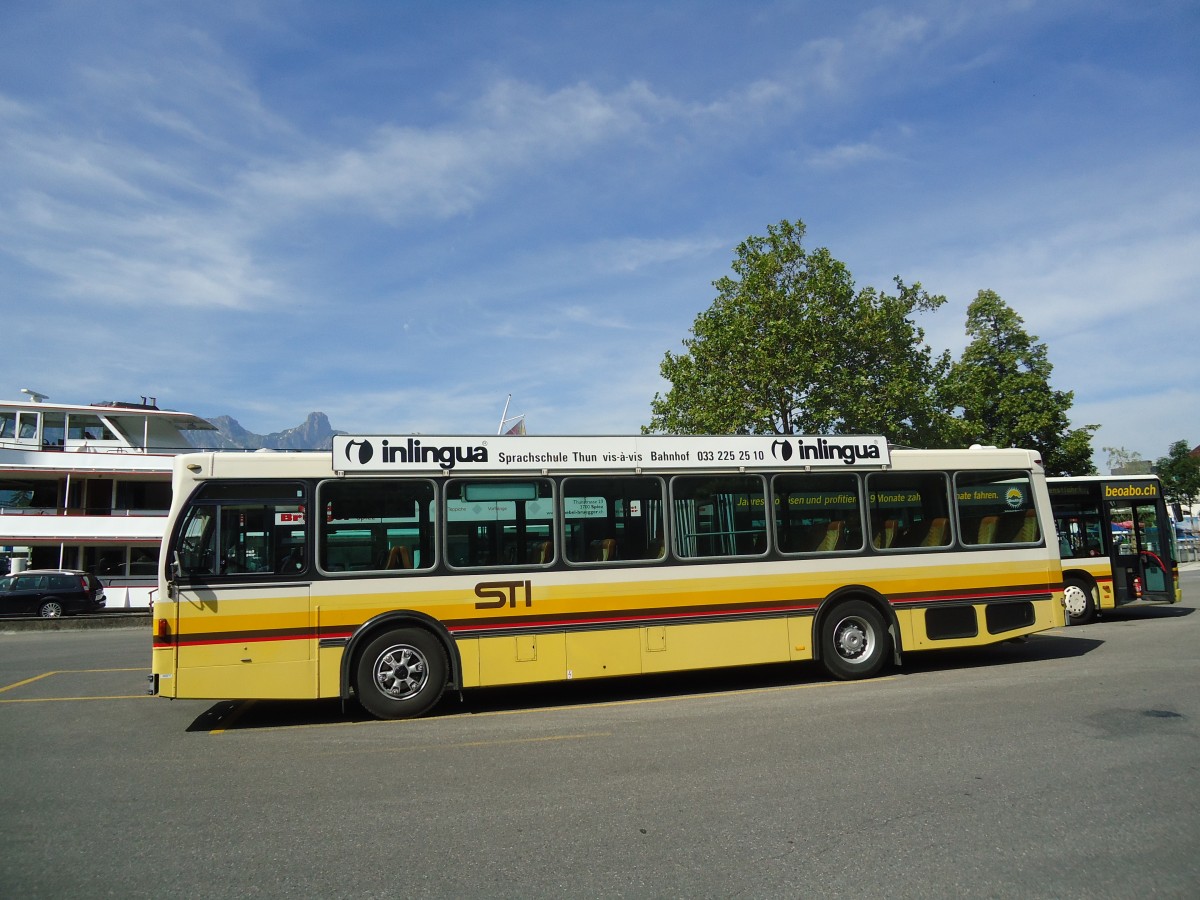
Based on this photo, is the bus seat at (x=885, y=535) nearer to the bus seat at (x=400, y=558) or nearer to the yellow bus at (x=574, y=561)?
the yellow bus at (x=574, y=561)

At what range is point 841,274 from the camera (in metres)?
29.8

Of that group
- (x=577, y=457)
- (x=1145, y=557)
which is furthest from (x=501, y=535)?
(x=1145, y=557)

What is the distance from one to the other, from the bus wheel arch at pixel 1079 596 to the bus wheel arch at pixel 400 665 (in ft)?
41.5

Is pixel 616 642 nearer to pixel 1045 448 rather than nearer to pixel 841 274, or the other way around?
pixel 841 274

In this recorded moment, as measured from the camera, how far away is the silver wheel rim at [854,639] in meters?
9.95

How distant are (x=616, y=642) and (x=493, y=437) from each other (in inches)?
105

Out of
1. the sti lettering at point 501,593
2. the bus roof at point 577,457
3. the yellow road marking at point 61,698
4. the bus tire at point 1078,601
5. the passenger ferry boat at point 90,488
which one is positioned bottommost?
the yellow road marking at point 61,698

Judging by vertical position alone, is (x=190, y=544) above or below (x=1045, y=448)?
below

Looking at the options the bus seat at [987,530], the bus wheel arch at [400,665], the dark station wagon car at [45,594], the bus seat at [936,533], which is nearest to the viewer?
the bus wheel arch at [400,665]

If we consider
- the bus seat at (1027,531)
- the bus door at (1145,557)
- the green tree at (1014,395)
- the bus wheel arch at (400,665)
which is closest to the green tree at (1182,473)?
the green tree at (1014,395)

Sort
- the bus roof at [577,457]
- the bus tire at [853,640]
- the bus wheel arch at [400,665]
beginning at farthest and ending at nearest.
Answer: the bus tire at [853,640] → the bus roof at [577,457] → the bus wheel arch at [400,665]

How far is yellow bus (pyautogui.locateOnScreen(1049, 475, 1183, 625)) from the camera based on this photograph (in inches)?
613

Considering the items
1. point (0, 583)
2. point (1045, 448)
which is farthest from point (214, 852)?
point (1045, 448)

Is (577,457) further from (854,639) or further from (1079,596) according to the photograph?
(1079,596)
